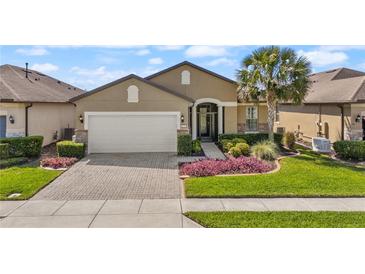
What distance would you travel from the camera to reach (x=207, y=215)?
8.46m

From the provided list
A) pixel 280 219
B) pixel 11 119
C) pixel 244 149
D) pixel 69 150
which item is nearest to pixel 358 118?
pixel 244 149

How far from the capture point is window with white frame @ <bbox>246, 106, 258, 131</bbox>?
21.7 meters

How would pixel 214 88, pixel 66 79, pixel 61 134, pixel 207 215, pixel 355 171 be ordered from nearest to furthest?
pixel 207 215 < pixel 355 171 < pixel 214 88 < pixel 61 134 < pixel 66 79

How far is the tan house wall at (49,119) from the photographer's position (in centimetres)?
1848

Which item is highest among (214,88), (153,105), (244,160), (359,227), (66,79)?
(66,79)

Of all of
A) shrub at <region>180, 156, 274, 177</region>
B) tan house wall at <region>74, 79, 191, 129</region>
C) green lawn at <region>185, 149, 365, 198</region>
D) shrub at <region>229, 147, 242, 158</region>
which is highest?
tan house wall at <region>74, 79, 191, 129</region>

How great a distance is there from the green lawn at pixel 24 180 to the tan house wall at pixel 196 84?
9.69 meters

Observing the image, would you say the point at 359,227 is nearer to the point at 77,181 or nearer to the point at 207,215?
the point at 207,215

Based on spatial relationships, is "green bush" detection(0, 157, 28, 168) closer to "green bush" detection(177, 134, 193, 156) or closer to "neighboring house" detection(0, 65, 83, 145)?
"neighboring house" detection(0, 65, 83, 145)

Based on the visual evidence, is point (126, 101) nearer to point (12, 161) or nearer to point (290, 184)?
point (12, 161)

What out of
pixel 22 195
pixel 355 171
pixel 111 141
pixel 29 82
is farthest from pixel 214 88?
pixel 22 195

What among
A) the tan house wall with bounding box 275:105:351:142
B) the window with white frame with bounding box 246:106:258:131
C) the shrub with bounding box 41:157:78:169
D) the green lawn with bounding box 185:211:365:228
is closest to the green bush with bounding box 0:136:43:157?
the shrub with bounding box 41:157:78:169

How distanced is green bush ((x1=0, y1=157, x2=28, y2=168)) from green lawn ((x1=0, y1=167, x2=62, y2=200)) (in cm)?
77

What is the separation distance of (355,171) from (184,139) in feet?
25.4
